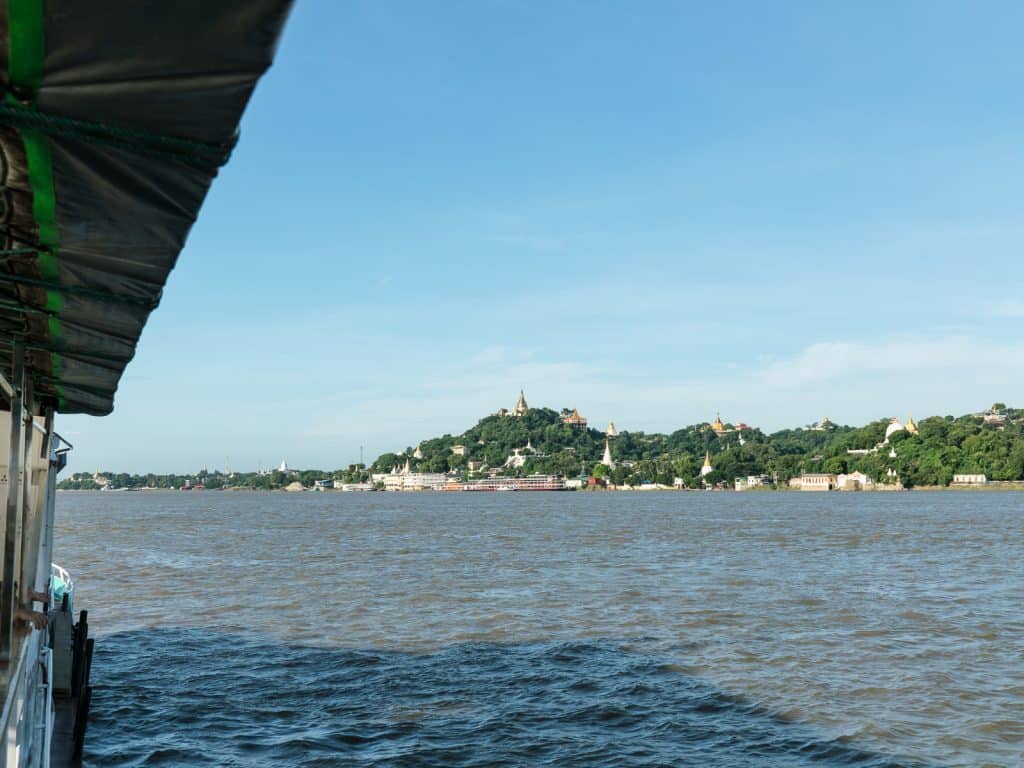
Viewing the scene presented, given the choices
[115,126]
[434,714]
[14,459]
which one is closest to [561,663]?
[434,714]

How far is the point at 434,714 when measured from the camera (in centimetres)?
1820

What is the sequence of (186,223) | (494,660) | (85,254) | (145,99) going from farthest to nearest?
(494,660) < (85,254) < (186,223) < (145,99)

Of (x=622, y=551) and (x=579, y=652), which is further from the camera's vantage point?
(x=622, y=551)

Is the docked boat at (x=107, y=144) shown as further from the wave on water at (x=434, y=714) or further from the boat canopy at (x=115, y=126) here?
the wave on water at (x=434, y=714)

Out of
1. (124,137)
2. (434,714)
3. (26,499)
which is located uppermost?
(124,137)

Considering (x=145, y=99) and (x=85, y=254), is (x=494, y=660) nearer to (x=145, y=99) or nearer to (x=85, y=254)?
(x=85, y=254)

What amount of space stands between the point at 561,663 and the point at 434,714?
5.08 metres

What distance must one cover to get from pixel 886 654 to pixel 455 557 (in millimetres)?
32576

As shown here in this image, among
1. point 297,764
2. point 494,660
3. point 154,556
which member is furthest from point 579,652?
point 154,556

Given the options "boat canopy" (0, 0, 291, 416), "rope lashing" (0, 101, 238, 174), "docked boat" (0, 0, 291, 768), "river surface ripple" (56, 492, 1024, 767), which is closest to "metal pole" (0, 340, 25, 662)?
"docked boat" (0, 0, 291, 768)

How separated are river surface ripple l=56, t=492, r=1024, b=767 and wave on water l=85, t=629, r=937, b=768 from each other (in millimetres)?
66

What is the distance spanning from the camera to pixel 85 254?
5281mm

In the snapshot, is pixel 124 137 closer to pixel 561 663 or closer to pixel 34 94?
pixel 34 94

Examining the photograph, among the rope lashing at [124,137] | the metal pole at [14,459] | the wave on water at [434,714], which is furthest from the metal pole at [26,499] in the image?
the rope lashing at [124,137]
